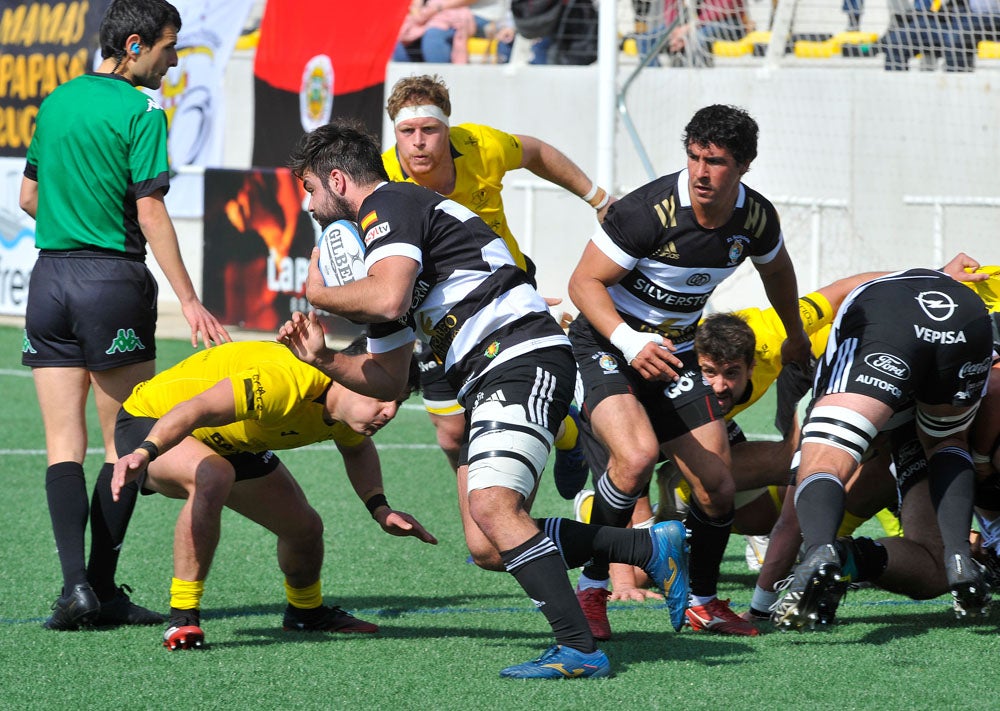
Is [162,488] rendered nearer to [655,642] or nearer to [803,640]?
[655,642]

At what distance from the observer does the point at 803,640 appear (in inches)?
182

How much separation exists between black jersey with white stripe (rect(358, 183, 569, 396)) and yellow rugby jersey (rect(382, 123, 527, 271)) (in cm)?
185

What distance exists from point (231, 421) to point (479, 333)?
94 cm

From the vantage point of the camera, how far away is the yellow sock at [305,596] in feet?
16.3

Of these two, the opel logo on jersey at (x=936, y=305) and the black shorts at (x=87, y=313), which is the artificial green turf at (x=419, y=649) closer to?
the black shorts at (x=87, y=313)

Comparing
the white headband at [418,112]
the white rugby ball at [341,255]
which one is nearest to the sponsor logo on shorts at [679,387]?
the white rugby ball at [341,255]

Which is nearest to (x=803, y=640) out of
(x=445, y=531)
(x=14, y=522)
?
(x=445, y=531)

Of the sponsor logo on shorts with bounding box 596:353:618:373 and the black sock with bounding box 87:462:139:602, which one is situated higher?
the sponsor logo on shorts with bounding box 596:353:618:373

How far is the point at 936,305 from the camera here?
4.63 m

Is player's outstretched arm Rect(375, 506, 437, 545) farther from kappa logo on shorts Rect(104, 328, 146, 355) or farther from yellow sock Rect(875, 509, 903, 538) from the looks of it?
yellow sock Rect(875, 509, 903, 538)

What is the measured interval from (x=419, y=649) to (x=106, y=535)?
135 cm

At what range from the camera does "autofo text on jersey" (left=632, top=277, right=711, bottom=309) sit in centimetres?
516

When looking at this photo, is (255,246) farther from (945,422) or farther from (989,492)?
(945,422)

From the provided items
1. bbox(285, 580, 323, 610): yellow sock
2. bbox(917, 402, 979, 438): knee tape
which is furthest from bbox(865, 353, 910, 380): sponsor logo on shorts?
bbox(285, 580, 323, 610): yellow sock
